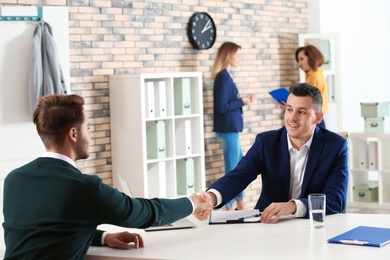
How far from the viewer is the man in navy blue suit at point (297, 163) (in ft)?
12.9

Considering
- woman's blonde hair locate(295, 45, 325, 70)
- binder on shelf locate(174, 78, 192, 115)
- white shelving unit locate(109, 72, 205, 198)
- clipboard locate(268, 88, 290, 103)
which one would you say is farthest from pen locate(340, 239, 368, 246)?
woman's blonde hair locate(295, 45, 325, 70)

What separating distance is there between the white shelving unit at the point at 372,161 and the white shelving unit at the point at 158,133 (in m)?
1.85

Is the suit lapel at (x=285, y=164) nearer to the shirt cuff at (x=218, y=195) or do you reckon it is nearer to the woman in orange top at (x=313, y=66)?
the shirt cuff at (x=218, y=195)

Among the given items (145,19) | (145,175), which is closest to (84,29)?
(145,19)

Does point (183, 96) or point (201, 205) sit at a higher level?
point (183, 96)

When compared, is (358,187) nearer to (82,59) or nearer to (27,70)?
(82,59)

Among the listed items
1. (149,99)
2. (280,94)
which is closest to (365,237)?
(149,99)

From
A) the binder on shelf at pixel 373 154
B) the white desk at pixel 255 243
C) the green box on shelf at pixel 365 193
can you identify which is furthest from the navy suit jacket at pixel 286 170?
the green box on shelf at pixel 365 193

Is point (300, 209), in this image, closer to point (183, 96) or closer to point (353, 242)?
point (353, 242)

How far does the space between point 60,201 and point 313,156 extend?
5.17 feet

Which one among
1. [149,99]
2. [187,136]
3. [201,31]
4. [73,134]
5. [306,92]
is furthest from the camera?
[201,31]

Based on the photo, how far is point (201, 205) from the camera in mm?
3445

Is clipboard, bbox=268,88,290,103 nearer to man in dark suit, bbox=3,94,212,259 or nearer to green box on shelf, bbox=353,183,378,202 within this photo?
green box on shelf, bbox=353,183,378,202

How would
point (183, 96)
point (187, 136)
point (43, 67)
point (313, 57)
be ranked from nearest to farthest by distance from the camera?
point (43, 67) < point (183, 96) < point (187, 136) < point (313, 57)
